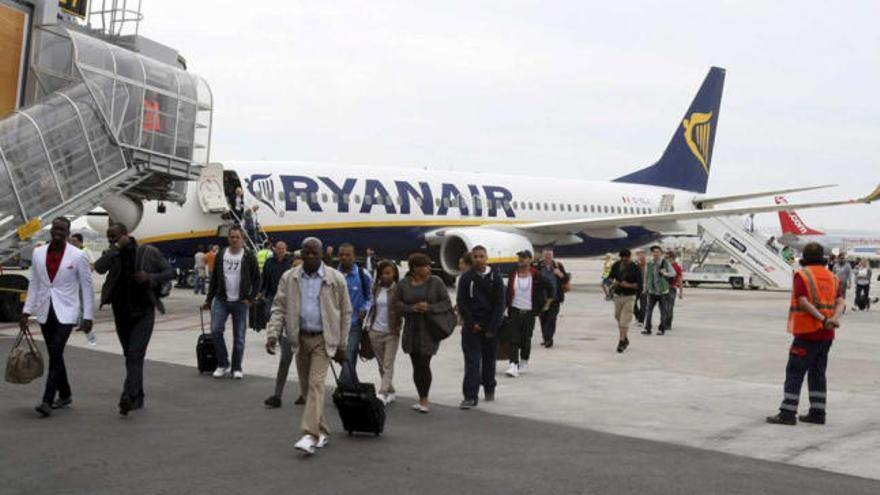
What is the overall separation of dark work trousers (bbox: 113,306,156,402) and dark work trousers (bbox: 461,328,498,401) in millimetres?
2862

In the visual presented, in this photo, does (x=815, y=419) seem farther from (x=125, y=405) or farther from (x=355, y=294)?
(x=125, y=405)

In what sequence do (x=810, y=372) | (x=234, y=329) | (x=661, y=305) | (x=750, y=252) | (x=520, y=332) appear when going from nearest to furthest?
(x=810, y=372)
(x=234, y=329)
(x=520, y=332)
(x=661, y=305)
(x=750, y=252)

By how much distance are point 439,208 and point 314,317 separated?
64.6ft

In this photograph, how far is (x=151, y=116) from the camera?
50.1 ft

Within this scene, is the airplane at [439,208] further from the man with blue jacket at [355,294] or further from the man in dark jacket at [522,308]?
the man with blue jacket at [355,294]

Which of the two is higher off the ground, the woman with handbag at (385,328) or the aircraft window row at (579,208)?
the aircraft window row at (579,208)

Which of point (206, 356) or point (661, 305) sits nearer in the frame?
point (206, 356)

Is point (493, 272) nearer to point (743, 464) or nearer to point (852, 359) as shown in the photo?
point (743, 464)

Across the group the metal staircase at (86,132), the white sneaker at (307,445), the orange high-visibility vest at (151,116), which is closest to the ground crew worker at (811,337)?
the white sneaker at (307,445)

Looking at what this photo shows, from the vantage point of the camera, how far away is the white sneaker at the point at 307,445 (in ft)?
20.8

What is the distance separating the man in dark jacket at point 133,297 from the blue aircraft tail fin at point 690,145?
29204mm

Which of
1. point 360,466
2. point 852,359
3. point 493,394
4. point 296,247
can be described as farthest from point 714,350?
point 296,247

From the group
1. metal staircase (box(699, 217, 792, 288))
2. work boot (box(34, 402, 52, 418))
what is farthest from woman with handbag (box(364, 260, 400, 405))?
metal staircase (box(699, 217, 792, 288))

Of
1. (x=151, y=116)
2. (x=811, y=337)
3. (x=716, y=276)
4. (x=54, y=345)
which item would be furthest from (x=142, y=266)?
(x=716, y=276)
